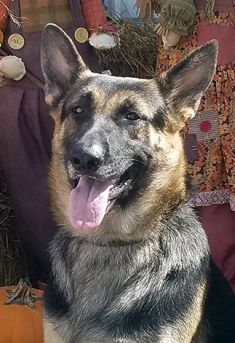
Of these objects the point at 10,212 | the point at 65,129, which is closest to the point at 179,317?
the point at 65,129

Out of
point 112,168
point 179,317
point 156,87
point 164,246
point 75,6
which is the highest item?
point 75,6

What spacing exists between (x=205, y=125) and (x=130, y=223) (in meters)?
0.88

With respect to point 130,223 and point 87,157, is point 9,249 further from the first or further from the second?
point 87,157

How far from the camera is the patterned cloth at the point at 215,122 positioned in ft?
12.3

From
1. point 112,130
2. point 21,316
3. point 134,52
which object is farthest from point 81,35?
point 21,316

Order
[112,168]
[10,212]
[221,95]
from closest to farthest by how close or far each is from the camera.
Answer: [112,168] → [221,95] → [10,212]

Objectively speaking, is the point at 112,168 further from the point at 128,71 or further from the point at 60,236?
the point at 128,71

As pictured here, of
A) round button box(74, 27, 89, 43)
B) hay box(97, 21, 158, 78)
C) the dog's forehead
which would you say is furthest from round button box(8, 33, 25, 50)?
the dog's forehead

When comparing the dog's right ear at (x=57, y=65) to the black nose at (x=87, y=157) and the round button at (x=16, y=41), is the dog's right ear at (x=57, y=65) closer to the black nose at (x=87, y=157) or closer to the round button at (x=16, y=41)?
the black nose at (x=87, y=157)

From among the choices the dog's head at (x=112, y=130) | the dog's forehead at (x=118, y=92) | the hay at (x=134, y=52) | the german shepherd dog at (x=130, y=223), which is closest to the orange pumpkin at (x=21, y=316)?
the german shepherd dog at (x=130, y=223)

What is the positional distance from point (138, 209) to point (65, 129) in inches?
17.7

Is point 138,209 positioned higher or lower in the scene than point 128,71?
lower

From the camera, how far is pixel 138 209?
3.21 meters

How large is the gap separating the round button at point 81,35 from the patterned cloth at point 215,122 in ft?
1.42
